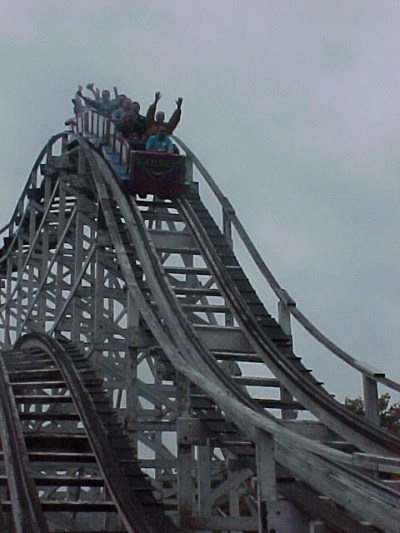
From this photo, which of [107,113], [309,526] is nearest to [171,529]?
[309,526]

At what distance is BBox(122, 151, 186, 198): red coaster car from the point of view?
10.7 meters

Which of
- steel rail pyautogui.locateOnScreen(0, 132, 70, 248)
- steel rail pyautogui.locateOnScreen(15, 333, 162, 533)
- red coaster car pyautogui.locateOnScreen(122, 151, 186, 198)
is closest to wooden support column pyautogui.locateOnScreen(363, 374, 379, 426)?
steel rail pyautogui.locateOnScreen(15, 333, 162, 533)

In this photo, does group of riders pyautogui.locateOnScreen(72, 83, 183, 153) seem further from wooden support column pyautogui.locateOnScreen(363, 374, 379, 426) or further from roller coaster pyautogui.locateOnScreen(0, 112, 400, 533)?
wooden support column pyautogui.locateOnScreen(363, 374, 379, 426)

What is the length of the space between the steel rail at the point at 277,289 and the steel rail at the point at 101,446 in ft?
5.35

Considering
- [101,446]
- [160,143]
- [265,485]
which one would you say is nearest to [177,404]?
[101,446]

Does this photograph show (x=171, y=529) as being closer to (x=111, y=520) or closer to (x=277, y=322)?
(x=111, y=520)

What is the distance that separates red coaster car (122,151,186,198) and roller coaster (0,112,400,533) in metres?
0.14

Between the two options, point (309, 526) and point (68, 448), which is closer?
point (309, 526)

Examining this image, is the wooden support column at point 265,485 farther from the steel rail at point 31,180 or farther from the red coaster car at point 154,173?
the steel rail at point 31,180

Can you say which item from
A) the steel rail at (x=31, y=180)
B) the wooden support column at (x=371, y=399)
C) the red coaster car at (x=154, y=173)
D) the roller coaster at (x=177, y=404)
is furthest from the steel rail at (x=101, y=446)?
the steel rail at (x=31, y=180)

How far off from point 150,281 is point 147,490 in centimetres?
237

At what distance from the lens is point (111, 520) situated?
7820mm

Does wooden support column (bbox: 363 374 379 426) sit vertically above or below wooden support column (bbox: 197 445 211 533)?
above

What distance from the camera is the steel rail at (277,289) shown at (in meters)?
6.52
